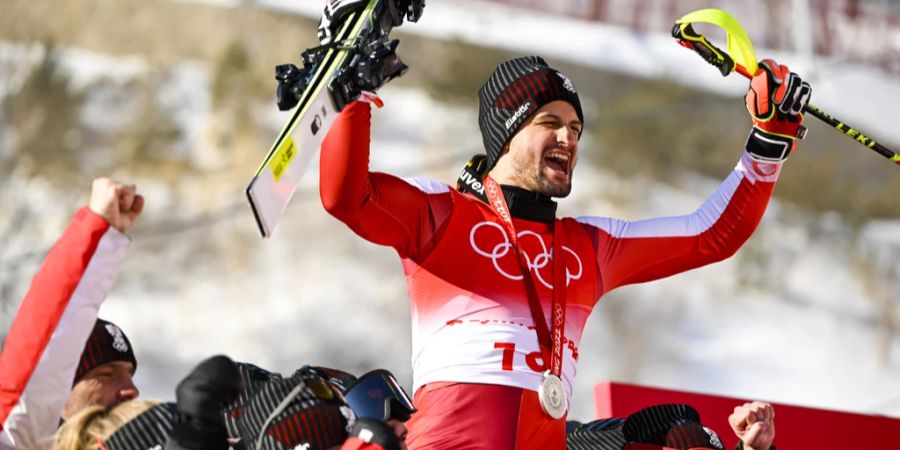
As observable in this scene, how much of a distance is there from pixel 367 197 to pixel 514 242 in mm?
609

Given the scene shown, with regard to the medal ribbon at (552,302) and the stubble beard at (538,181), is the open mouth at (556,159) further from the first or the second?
the medal ribbon at (552,302)

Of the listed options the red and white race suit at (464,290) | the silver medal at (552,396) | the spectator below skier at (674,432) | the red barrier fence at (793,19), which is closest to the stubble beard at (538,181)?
the red and white race suit at (464,290)

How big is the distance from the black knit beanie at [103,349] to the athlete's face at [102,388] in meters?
0.02

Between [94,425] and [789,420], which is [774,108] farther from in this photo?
[94,425]

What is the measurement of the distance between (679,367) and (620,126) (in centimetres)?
322

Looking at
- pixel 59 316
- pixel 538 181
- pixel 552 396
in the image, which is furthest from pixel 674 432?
pixel 59 316

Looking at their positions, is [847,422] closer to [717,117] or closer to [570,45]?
[570,45]

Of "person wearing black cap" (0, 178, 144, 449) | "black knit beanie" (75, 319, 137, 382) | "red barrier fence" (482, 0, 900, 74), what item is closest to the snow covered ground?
"red barrier fence" (482, 0, 900, 74)

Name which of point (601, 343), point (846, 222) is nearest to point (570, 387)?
point (601, 343)

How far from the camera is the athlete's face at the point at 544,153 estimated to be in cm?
469

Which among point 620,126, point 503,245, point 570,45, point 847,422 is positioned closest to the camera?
point 503,245

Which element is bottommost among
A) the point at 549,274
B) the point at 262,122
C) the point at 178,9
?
the point at 549,274

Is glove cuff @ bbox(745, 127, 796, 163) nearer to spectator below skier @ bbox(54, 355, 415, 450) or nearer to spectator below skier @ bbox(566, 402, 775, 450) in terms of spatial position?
spectator below skier @ bbox(566, 402, 775, 450)

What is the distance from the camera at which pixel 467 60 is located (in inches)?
639
